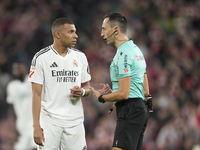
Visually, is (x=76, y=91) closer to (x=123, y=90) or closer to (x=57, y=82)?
(x=57, y=82)

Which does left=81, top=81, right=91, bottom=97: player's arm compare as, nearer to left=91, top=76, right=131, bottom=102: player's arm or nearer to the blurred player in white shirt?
left=91, top=76, right=131, bottom=102: player's arm

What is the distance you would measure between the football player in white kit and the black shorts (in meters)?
0.51

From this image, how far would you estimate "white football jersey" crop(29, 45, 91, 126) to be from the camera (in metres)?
4.48

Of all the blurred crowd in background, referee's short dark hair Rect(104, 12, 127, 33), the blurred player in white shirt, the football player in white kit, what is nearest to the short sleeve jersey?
referee's short dark hair Rect(104, 12, 127, 33)

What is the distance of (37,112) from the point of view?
170 inches

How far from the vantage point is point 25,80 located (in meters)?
8.13

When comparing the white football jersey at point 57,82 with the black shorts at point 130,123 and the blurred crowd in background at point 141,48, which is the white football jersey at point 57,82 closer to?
the black shorts at point 130,123

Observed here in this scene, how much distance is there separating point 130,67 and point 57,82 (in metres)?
0.94

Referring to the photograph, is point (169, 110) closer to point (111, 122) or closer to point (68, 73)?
point (111, 122)

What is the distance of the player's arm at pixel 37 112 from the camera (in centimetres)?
428

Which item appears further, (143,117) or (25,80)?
(25,80)

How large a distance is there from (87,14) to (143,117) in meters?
7.78

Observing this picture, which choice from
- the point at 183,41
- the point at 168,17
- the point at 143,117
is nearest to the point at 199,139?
the point at 183,41

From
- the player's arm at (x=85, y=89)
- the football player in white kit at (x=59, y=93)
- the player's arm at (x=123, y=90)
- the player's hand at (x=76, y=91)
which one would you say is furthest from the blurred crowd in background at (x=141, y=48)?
the player's arm at (x=123, y=90)
